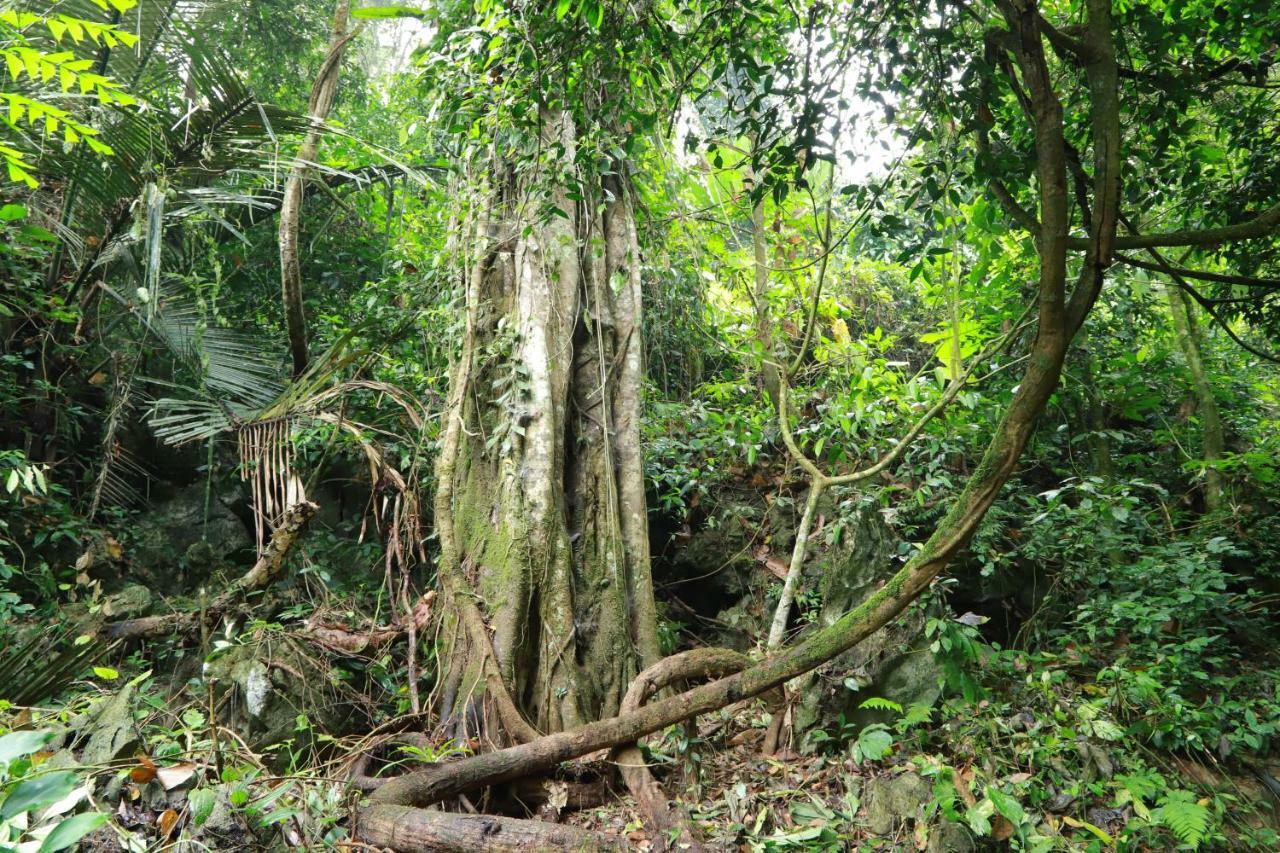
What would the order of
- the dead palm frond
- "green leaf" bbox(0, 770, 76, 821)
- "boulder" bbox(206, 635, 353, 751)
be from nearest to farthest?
"green leaf" bbox(0, 770, 76, 821) → the dead palm frond → "boulder" bbox(206, 635, 353, 751)

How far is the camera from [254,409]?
520 centimetres

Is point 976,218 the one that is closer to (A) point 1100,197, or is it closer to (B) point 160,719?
(A) point 1100,197

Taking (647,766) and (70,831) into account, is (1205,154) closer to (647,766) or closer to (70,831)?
(647,766)

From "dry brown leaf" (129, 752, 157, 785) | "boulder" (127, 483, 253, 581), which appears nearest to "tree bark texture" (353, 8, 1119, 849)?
"dry brown leaf" (129, 752, 157, 785)

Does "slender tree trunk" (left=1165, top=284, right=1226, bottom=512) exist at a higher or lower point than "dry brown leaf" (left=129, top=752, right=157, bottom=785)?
higher

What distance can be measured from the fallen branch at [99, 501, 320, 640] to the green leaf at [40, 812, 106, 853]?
3557 millimetres

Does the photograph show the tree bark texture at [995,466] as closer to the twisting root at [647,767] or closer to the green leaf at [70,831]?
the twisting root at [647,767]

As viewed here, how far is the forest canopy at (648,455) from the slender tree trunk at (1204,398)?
2cm

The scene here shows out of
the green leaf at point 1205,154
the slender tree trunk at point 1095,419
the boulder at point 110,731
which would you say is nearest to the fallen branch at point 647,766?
the boulder at point 110,731

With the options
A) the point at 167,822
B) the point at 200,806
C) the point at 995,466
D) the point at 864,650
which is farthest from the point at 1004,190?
the point at 167,822

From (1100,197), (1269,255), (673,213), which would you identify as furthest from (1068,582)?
(673,213)

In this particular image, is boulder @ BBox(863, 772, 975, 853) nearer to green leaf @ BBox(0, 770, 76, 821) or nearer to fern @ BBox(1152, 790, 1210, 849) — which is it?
fern @ BBox(1152, 790, 1210, 849)

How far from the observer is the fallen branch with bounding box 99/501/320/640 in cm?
454

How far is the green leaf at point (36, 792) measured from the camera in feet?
3.56
